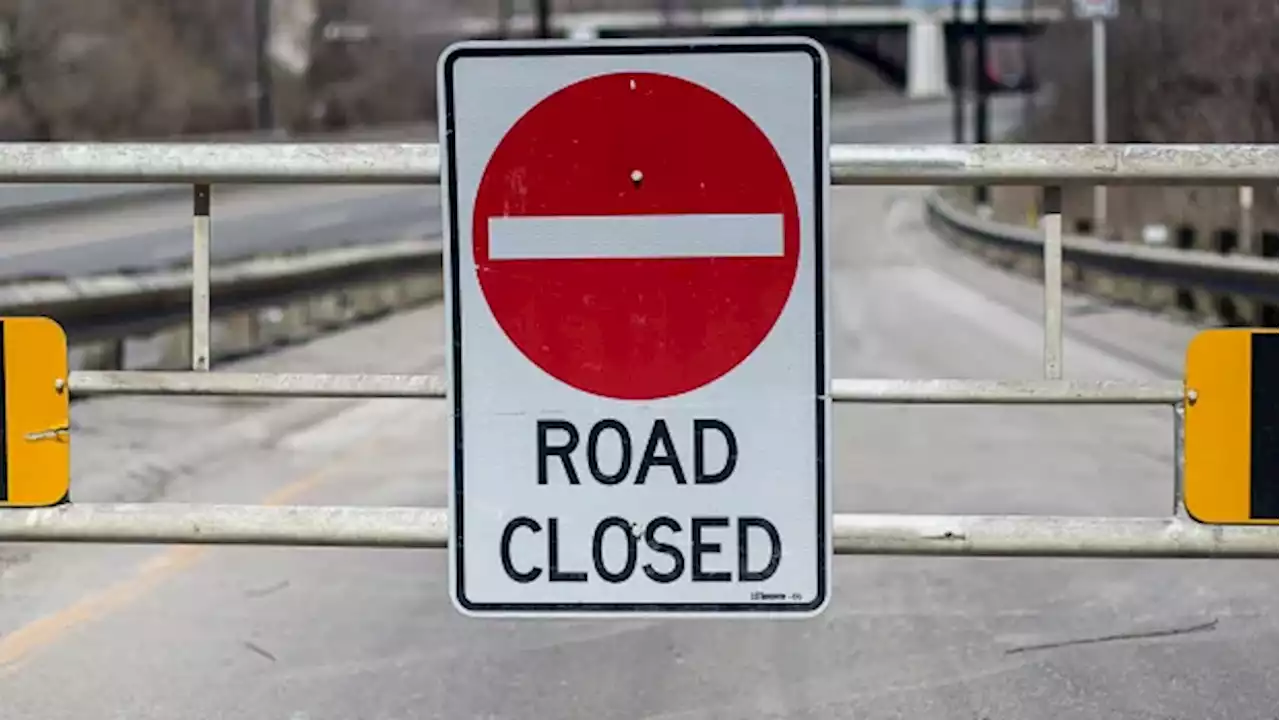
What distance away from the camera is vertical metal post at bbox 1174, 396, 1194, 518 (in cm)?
344

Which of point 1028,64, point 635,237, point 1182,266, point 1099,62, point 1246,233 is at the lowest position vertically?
point 635,237

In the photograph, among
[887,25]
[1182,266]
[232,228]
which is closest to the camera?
[1182,266]

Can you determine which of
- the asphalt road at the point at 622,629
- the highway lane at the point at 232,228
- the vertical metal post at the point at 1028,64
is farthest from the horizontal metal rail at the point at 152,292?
the vertical metal post at the point at 1028,64

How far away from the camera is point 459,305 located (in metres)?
3.28

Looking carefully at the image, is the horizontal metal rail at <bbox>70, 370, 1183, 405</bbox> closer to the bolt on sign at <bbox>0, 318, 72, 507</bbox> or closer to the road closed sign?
the bolt on sign at <bbox>0, 318, 72, 507</bbox>

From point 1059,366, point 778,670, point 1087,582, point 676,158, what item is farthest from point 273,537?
point 1087,582

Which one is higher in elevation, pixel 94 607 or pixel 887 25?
pixel 887 25

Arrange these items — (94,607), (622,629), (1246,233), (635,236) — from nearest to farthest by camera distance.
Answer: (635,236) < (622,629) < (94,607) < (1246,233)

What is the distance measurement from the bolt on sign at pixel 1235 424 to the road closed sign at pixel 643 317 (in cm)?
72

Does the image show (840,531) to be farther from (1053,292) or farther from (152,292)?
(152,292)

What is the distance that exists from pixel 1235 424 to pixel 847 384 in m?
0.72

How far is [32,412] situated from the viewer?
3.52 metres

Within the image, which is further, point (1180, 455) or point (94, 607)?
point (94, 607)

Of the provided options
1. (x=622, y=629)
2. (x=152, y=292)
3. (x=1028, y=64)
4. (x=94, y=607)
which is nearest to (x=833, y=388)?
(x=622, y=629)
